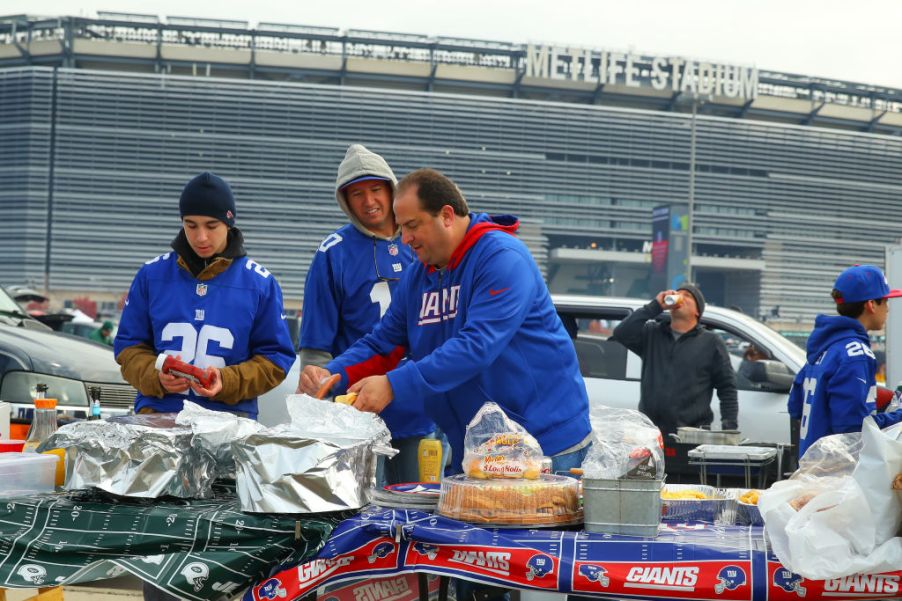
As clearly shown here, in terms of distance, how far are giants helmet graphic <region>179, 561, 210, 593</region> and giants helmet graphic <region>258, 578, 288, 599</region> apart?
0.40ft

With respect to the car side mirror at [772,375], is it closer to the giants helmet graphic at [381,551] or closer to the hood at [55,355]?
the hood at [55,355]

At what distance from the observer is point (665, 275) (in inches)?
2178

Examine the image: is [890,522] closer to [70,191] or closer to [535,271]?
[535,271]

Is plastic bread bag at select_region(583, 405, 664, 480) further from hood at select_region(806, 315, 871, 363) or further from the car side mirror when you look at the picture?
the car side mirror

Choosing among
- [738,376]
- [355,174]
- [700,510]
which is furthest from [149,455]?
[738,376]

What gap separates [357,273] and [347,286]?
0.06 metres

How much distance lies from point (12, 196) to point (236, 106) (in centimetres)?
1572

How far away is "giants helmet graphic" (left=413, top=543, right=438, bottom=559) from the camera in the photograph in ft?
7.47

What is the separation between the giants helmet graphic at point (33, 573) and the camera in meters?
2.36

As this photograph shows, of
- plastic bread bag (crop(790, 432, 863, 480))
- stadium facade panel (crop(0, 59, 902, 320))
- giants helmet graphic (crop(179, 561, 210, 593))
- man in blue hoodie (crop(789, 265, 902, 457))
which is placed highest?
stadium facade panel (crop(0, 59, 902, 320))

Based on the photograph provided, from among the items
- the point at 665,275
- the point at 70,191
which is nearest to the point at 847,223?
the point at 665,275

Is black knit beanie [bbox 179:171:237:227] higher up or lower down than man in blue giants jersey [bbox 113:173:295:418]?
higher up

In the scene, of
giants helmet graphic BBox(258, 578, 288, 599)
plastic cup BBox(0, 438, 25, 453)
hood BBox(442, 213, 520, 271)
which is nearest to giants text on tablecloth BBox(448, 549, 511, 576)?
giants helmet graphic BBox(258, 578, 288, 599)

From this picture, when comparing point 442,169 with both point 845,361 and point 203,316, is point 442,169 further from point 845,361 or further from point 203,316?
point 203,316
